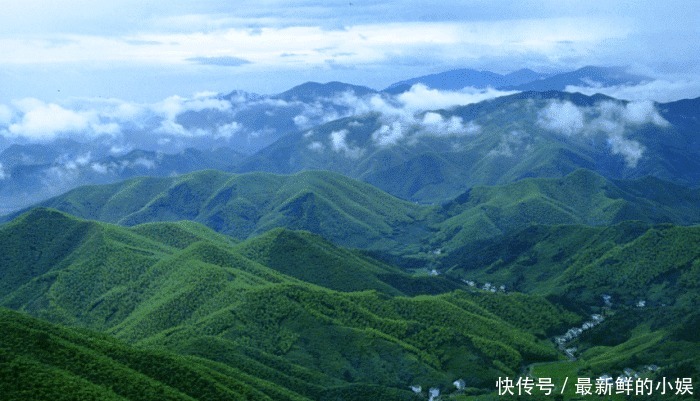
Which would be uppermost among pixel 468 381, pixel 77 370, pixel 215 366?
pixel 77 370

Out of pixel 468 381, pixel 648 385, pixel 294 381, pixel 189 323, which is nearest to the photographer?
pixel 648 385

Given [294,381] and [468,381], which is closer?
[294,381]

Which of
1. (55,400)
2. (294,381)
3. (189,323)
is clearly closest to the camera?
(55,400)

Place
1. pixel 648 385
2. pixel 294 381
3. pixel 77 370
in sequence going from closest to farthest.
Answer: pixel 77 370, pixel 648 385, pixel 294 381

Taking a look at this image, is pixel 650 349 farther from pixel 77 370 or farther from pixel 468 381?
pixel 77 370

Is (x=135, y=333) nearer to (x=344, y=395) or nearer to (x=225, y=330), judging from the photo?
(x=225, y=330)

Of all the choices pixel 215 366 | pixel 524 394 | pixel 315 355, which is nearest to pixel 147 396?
pixel 215 366

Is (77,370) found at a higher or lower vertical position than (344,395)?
higher

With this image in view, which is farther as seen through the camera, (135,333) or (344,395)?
(135,333)

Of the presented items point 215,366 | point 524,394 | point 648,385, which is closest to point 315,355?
point 215,366
